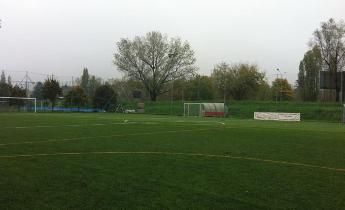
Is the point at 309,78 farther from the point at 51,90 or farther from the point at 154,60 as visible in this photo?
the point at 51,90

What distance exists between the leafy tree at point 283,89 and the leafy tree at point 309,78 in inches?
125

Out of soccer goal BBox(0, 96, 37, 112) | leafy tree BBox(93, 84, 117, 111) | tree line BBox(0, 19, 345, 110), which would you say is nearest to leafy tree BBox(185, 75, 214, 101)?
tree line BBox(0, 19, 345, 110)

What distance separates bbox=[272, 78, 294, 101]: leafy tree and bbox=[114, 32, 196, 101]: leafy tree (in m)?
15.3

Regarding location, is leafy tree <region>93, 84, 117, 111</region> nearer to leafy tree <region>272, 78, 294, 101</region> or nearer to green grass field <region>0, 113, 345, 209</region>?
leafy tree <region>272, 78, 294, 101</region>

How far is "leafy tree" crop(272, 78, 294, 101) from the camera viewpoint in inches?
3124

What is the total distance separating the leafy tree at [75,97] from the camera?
2911 inches

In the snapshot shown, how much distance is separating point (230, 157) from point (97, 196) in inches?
223

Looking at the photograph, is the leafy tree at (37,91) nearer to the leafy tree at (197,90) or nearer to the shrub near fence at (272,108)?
the shrub near fence at (272,108)

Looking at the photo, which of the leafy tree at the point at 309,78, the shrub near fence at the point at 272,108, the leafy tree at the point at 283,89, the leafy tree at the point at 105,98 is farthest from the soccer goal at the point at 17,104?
the leafy tree at the point at 309,78

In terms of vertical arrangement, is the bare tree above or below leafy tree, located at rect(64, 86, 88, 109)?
above

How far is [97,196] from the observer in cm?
704

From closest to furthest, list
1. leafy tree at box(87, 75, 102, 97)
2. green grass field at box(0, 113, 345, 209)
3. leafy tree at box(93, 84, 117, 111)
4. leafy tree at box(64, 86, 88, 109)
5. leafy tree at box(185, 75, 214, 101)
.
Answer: green grass field at box(0, 113, 345, 209)
leafy tree at box(64, 86, 88, 109)
leafy tree at box(93, 84, 117, 111)
leafy tree at box(185, 75, 214, 101)
leafy tree at box(87, 75, 102, 97)

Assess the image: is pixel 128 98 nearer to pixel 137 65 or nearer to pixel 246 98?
pixel 137 65

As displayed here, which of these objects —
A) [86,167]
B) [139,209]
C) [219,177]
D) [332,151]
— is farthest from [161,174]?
[332,151]
